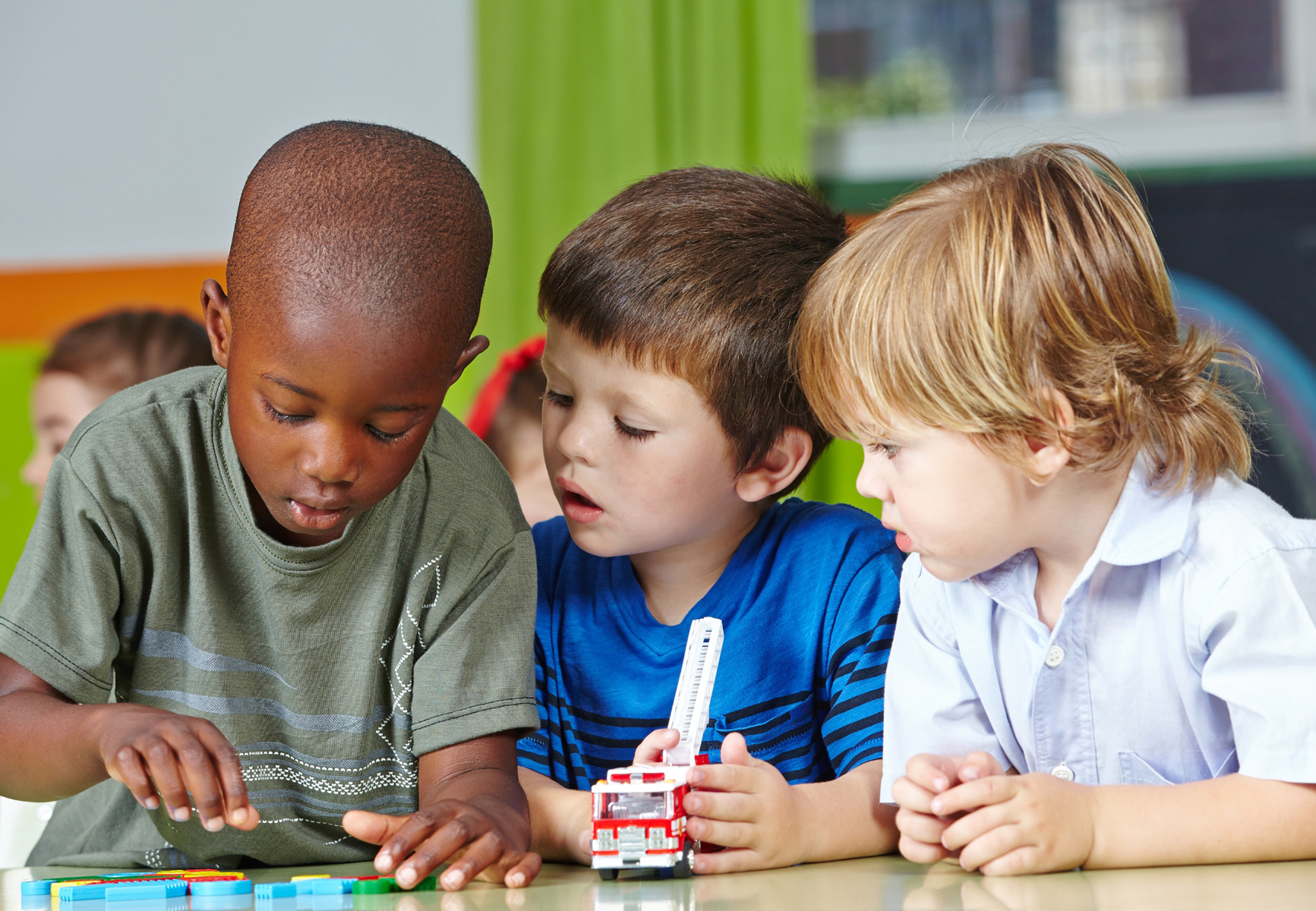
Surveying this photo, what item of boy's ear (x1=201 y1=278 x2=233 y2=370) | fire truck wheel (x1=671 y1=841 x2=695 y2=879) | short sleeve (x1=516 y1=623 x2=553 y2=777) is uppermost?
boy's ear (x1=201 y1=278 x2=233 y2=370)

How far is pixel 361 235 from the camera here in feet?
2.42

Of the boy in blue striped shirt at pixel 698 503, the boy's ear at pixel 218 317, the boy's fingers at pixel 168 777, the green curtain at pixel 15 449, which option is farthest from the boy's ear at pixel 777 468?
the green curtain at pixel 15 449

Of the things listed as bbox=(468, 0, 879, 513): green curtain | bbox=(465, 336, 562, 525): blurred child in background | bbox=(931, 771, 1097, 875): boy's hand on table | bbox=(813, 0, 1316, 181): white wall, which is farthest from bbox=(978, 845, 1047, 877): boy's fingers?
bbox=(813, 0, 1316, 181): white wall

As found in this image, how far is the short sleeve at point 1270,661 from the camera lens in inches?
28.6

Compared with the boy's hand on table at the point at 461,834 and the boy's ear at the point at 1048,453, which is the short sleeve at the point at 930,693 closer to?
the boy's ear at the point at 1048,453

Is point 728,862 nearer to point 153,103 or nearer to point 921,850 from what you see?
point 921,850

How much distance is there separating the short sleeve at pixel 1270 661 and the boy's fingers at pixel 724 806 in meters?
0.29

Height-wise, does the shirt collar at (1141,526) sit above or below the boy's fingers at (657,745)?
above

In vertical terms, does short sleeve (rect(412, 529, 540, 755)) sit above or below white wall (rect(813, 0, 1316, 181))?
below

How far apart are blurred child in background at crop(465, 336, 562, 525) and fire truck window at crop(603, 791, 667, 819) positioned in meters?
0.96

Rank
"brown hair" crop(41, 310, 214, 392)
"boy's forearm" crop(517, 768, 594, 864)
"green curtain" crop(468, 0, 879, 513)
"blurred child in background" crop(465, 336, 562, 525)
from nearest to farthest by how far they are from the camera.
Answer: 1. "boy's forearm" crop(517, 768, 594, 864)
2. "blurred child in background" crop(465, 336, 562, 525)
3. "brown hair" crop(41, 310, 214, 392)
4. "green curtain" crop(468, 0, 879, 513)

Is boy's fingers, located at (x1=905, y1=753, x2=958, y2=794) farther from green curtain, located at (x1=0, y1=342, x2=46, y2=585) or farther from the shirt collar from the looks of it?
green curtain, located at (x1=0, y1=342, x2=46, y2=585)

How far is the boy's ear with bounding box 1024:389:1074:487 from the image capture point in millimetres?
787

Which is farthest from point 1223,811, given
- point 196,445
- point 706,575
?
point 196,445
